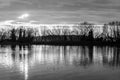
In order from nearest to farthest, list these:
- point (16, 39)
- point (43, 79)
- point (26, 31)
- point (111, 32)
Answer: point (43, 79) → point (111, 32) → point (16, 39) → point (26, 31)

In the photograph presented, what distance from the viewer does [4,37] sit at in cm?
14125

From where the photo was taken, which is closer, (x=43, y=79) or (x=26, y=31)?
(x=43, y=79)

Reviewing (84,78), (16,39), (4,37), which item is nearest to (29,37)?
(16,39)

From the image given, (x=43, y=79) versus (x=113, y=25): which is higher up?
(x=113, y=25)

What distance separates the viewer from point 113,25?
4309 inches

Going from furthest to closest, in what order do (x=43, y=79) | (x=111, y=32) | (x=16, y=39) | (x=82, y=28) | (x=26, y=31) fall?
1. (x=26, y=31)
2. (x=16, y=39)
3. (x=82, y=28)
4. (x=111, y=32)
5. (x=43, y=79)

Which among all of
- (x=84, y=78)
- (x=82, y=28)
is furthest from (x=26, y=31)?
(x=84, y=78)

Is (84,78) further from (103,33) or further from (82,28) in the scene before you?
(82,28)

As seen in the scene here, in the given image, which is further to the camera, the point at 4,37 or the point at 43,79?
the point at 4,37

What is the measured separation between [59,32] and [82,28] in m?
18.6

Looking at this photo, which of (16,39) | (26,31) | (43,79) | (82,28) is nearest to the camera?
→ (43,79)

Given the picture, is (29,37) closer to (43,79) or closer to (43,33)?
(43,33)

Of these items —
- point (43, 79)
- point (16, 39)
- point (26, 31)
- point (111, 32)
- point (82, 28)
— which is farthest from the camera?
point (26, 31)

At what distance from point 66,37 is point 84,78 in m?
117
